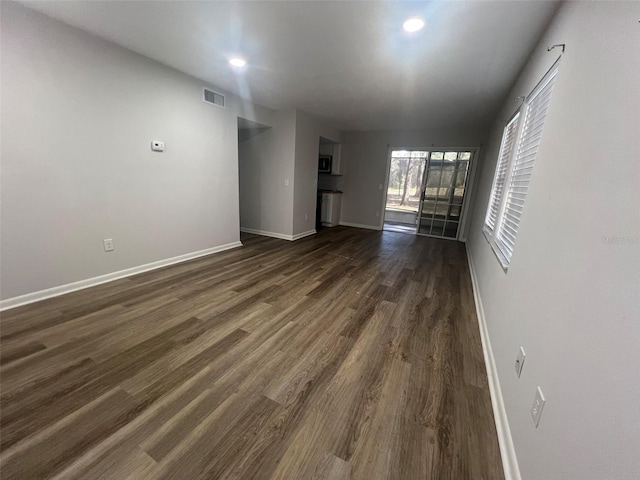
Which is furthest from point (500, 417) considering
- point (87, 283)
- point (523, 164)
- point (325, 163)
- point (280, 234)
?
point (325, 163)

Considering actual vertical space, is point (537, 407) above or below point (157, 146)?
below

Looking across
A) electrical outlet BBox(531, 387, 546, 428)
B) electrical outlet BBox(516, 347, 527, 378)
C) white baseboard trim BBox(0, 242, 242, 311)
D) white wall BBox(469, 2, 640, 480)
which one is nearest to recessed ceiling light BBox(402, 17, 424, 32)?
white wall BBox(469, 2, 640, 480)

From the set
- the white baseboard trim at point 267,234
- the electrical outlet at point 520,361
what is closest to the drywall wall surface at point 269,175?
the white baseboard trim at point 267,234

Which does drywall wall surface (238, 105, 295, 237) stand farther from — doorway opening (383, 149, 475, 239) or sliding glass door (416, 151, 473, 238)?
sliding glass door (416, 151, 473, 238)

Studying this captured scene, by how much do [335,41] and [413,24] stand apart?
2.10ft

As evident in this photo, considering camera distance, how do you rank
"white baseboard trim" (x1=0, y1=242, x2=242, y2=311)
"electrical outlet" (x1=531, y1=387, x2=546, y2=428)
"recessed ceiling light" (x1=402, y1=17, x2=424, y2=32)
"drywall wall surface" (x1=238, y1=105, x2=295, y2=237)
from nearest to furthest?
"electrical outlet" (x1=531, y1=387, x2=546, y2=428), "recessed ceiling light" (x1=402, y1=17, x2=424, y2=32), "white baseboard trim" (x1=0, y1=242, x2=242, y2=311), "drywall wall surface" (x1=238, y1=105, x2=295, y2=237)

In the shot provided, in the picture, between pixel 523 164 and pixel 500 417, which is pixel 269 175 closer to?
pixel 523 164

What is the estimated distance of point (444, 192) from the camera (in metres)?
5.57

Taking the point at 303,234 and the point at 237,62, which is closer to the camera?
the point at 237,62

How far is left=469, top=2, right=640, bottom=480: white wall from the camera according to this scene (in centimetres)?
61

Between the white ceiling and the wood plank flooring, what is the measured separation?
93.6 inches

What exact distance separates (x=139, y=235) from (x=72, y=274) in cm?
69

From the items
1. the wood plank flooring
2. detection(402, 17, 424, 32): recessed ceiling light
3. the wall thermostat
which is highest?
detection(402, 17, 424, 32): recessed ceiling light

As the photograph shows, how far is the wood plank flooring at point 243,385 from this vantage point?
1.07m
